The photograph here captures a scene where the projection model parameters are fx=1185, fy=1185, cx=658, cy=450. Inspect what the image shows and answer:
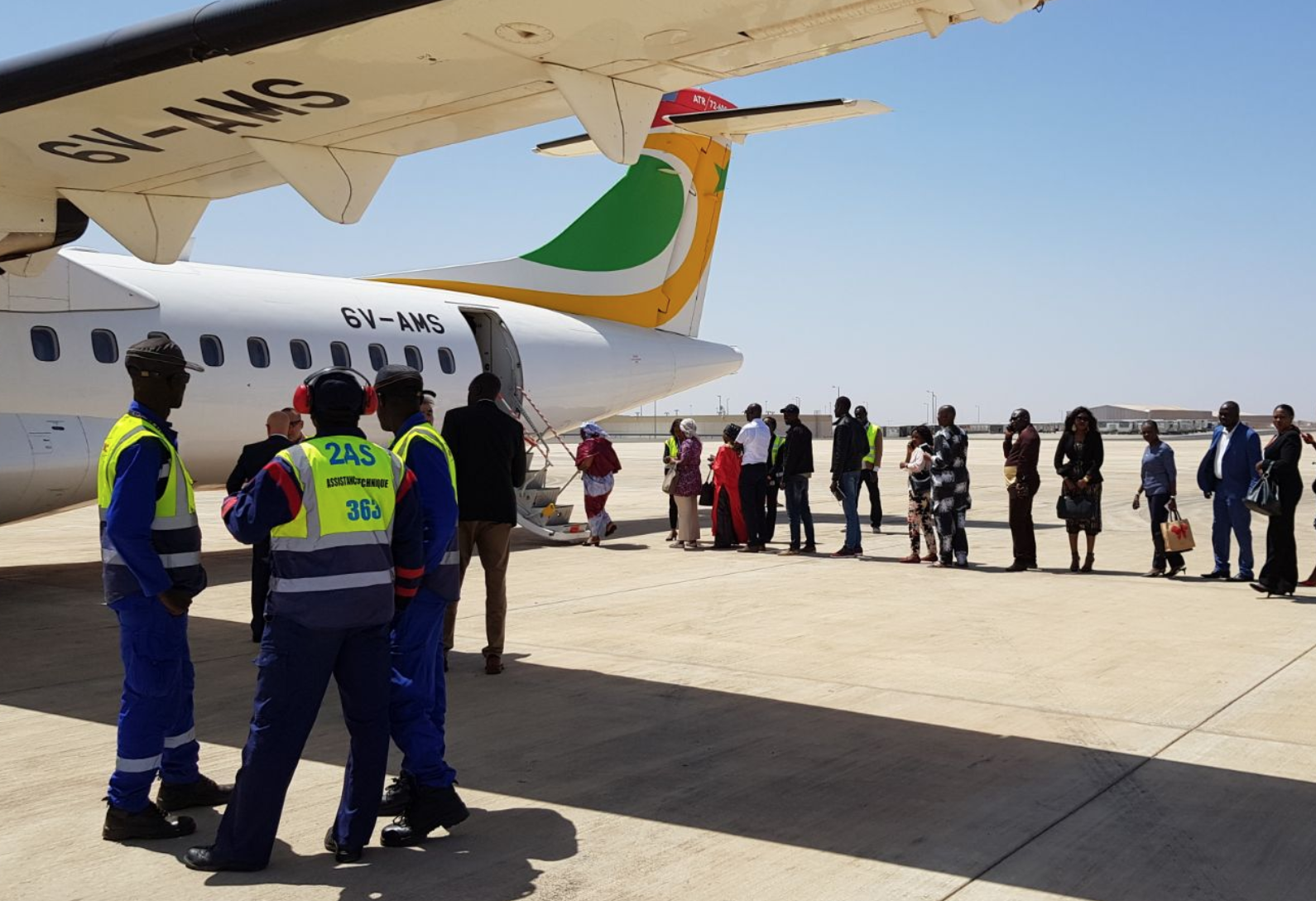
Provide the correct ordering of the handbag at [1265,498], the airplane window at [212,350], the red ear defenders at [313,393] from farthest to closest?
1. the airplane window at [212,350]
2. the handbag at [1265,498]
3. the red ear defenders at [313,393]

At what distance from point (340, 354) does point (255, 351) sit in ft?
4.02

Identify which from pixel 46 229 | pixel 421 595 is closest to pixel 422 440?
pixel 421 595

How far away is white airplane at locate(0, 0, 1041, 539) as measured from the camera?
225 inches

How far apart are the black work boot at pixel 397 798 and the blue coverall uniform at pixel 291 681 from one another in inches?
14.0

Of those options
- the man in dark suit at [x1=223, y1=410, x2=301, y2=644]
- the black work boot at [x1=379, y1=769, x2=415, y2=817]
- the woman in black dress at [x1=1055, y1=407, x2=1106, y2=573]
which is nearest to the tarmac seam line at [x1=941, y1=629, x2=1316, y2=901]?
the black work boot at [x1=379, y1=769, x2=415, y2=817]

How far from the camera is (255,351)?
1302cm

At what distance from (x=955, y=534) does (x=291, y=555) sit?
9.74m

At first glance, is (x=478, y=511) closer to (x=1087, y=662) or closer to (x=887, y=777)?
(x=887, y=777)

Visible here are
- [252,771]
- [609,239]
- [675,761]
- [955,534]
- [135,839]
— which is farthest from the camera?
[609,239]

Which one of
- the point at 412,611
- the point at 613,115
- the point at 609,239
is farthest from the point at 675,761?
the point at 609,239

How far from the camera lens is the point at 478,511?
7082 mm

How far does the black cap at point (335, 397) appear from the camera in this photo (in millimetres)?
4355

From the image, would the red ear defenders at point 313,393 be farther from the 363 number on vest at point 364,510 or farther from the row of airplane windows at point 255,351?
the row of airplane windows at point 255,351

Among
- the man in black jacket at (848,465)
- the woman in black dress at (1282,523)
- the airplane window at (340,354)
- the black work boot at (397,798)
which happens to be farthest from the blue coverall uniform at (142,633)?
the man in black jacket at (848,465)
